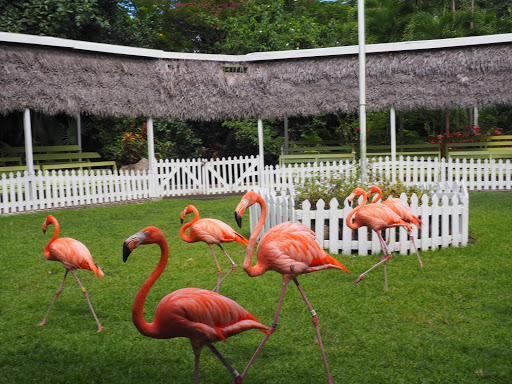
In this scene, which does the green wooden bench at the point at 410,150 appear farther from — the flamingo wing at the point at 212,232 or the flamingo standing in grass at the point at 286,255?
the flamingo standing in grass at the point at 286,255

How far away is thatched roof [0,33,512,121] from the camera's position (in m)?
15.1

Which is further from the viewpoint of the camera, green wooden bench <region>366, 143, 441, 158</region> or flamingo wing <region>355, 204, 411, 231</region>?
green wooden bench <region>366, 143, 441, 158</region>

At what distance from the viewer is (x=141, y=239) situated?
366 centimetres

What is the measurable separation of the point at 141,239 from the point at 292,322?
2252 millimetres

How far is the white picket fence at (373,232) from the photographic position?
306 inches

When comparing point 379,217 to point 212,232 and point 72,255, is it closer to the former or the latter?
point 212,232

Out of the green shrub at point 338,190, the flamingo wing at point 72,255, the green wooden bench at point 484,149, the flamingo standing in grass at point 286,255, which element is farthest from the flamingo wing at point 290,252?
the green wooden bench at point 484,149

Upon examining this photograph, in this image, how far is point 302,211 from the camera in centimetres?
789

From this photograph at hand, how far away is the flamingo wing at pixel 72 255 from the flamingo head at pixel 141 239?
71.6 inches

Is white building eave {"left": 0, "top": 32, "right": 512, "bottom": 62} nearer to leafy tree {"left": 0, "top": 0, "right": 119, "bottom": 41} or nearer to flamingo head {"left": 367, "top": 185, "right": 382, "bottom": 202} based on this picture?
leafy tree {"left": 0, "top": 0, "right": 119, "bottom": 41}

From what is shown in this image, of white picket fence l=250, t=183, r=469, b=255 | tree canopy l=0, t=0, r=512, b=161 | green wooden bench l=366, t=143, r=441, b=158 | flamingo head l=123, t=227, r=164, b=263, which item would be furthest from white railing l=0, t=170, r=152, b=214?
flamingo head l=123, t=227, r=164, b=263

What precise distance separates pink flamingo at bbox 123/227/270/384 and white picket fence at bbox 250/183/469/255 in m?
4.05

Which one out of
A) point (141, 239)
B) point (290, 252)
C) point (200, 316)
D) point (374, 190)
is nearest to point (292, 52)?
point (374, 190)

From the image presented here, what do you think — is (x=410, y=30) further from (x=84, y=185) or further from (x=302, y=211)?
(x=302, y=211)
